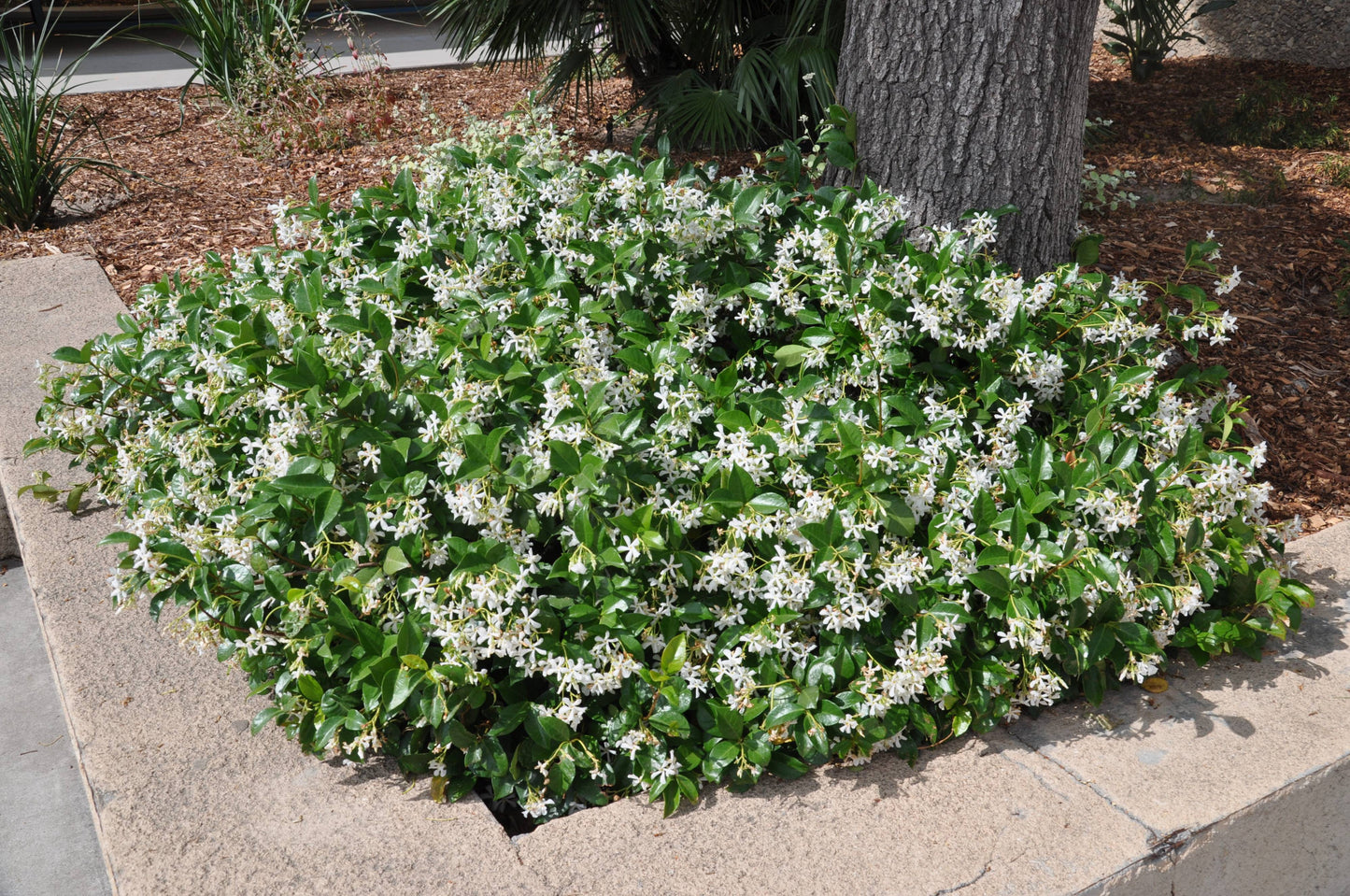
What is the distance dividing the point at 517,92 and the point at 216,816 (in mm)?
6287

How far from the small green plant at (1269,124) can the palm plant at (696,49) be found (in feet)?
7.18

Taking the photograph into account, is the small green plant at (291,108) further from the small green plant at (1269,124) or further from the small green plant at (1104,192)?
the small green plant at (1269,124)

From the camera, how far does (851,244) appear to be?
2637 millimetres

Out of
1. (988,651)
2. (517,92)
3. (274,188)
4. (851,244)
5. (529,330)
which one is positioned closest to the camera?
(988,651)

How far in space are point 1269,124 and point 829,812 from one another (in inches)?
211

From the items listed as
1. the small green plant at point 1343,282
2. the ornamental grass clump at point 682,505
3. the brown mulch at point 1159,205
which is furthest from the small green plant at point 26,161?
the small green plant at point 1343,282

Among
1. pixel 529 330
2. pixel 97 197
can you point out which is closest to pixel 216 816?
pixel 529 330

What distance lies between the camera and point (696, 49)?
19.5ft

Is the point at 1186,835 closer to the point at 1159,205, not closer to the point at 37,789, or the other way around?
the point at 37,789

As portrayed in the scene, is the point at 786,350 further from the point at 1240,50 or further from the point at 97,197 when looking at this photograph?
the point at 1240,50

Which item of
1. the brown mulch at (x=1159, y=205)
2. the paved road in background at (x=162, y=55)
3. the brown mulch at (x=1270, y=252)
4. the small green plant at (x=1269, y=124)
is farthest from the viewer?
the paved road in background at (x=162, y=55)

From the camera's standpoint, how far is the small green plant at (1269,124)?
572cm

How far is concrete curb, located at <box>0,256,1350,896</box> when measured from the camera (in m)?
1.83

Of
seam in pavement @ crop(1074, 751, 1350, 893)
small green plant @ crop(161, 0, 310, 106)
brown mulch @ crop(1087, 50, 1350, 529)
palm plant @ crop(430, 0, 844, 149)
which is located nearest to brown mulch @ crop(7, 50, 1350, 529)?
brown mulch @ crop(1087, 50, 1350, 529)
